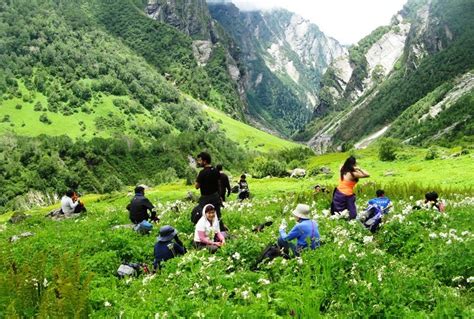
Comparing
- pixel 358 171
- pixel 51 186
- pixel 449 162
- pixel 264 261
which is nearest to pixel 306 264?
pixel 264 261

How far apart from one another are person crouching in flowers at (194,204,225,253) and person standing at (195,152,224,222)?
2.07 m

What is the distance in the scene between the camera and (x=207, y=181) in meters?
18.2

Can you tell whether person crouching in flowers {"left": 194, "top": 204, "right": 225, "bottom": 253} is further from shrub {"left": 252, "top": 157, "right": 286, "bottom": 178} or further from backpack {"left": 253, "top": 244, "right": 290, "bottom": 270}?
shrub {"left": 252, "top": 157, "right": 286, "bottom": 178}

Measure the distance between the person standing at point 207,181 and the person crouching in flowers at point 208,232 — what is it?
6.80ft

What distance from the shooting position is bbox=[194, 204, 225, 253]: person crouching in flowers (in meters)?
15.5

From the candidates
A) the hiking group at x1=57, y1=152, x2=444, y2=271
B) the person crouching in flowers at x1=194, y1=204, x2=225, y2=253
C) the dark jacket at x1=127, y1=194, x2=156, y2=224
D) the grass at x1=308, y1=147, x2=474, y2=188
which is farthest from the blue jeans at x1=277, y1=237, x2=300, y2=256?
the grass at x1=308, y1=147, x2=474, y2=188

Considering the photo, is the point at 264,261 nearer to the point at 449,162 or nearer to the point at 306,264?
the point at 306,264

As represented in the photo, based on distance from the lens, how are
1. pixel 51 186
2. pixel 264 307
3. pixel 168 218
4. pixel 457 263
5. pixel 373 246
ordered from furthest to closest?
1. pixel 51 186
2. pixel 168 218
3. pixel 373 246
4. pixel 457 263
5. pixel 264 307

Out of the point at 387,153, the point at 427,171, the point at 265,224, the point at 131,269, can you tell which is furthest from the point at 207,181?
the point at 387,153

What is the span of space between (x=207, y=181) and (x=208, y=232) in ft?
9.48

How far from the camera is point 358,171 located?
17.7 m

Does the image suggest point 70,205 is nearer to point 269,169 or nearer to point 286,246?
point 286,246

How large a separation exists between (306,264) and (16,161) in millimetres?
151003

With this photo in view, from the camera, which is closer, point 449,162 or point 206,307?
point 206,307
